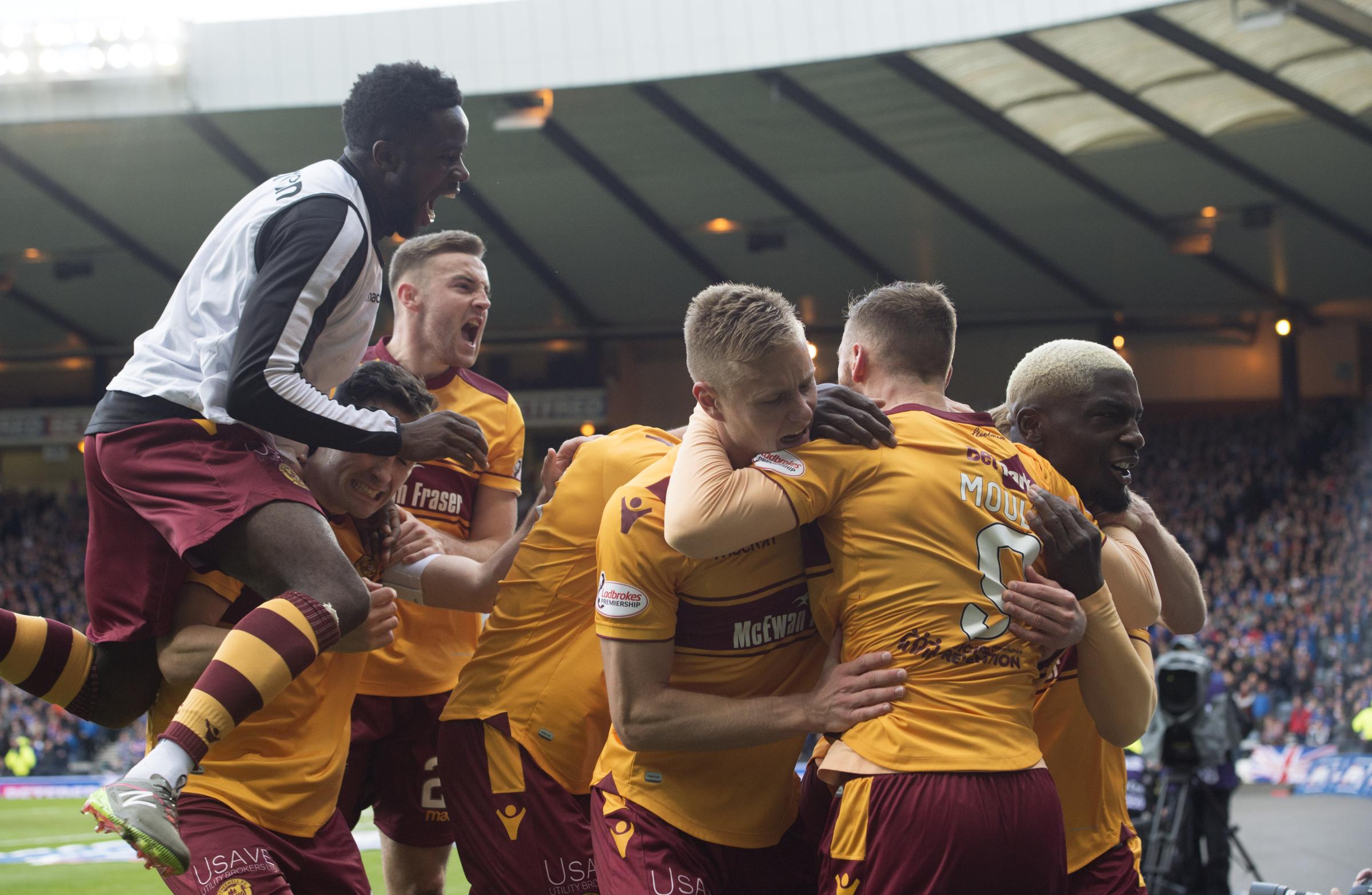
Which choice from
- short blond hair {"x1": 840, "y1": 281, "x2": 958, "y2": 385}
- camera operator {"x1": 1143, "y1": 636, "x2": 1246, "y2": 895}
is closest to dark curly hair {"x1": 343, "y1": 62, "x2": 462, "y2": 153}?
short blond hair {"x1": 840, "y1": 281, "x2": 958, "y2": 385}

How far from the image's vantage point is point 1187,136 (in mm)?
18406

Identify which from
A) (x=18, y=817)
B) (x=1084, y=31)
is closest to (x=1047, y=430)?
(x=18, y=817)

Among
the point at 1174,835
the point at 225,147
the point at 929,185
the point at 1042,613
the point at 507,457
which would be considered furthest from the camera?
the point at 929,185

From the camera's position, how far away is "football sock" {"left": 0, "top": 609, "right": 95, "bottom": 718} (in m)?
3.12

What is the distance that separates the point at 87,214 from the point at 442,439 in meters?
21.7

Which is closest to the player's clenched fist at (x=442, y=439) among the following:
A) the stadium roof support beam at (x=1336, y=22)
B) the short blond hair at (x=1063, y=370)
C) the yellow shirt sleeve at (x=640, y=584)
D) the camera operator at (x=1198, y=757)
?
the yellow shirt sleeve at (x=640, y=584)

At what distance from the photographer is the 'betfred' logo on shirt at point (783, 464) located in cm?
259

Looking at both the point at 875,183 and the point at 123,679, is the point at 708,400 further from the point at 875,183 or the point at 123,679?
the point at 875,183

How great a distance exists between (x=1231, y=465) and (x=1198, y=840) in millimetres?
15896

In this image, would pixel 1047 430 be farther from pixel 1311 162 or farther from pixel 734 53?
pixel 1311 162

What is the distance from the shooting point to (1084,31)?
15.8 metres

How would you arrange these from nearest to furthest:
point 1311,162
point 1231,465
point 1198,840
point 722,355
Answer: point 722,355
point 1198,840
point 1311,162
point 1231,465

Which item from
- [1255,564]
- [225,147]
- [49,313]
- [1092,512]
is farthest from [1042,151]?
[49,313]

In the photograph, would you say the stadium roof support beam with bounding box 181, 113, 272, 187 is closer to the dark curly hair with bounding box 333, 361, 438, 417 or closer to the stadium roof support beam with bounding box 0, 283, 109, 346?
the stadium roof support beam with bounding box 0, 283, 109, 346
